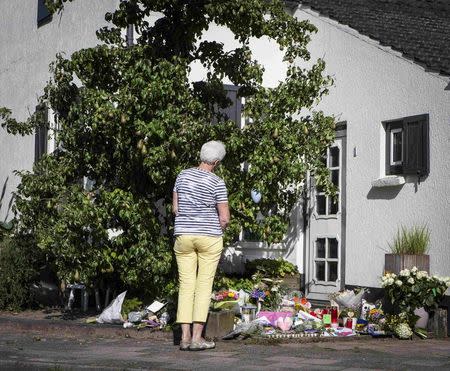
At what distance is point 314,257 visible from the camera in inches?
556

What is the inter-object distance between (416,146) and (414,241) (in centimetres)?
114

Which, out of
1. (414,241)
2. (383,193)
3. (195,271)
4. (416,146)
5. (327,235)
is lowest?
(195,271)

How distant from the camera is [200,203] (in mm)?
9367

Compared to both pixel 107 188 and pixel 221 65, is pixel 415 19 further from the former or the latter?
pixel 107 188

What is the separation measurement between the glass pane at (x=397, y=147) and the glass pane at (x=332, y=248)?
5.42 feet

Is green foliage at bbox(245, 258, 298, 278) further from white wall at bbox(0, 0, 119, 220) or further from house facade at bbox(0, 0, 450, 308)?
white wall at bbox(0, 0, 119, 220)

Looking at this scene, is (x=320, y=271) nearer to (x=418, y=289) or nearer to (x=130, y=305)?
(x=418, y=289)

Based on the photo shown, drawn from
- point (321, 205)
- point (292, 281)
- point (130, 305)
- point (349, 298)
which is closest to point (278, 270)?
point (292, 281)

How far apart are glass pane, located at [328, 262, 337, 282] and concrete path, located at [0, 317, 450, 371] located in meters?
2.92

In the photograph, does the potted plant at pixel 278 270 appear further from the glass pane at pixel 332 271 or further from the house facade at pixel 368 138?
the glass pane at pixel 332 271

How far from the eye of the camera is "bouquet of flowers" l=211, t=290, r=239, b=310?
10774 millimetres

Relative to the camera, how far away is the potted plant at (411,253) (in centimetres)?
1176

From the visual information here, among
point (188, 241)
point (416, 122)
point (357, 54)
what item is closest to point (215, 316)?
point (188, 241)

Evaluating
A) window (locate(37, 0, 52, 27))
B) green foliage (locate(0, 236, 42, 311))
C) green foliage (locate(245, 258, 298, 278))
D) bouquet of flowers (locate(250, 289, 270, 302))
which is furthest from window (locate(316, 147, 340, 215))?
window (locate(37, 0, 52, 27))
